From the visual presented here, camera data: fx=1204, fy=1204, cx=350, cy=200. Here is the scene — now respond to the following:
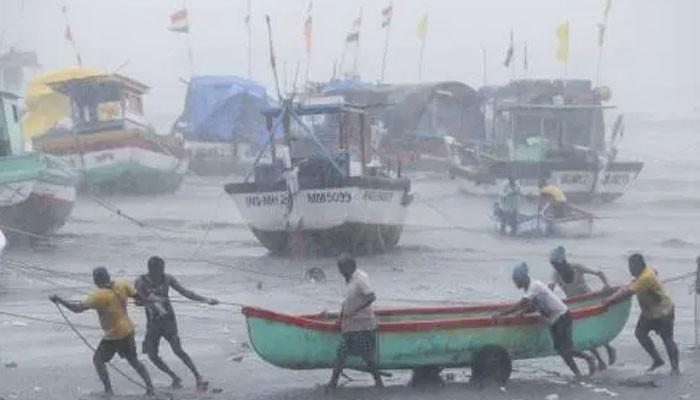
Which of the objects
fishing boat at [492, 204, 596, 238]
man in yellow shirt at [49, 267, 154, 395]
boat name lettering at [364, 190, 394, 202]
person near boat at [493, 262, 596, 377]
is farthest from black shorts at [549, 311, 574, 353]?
fishing boat at [492, 204, 596, 238]

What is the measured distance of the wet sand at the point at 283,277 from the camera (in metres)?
9.93

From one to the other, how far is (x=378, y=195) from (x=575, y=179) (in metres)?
10.4

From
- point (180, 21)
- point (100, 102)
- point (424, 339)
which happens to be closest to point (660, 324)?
point (424, 339)

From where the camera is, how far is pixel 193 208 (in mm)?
29625

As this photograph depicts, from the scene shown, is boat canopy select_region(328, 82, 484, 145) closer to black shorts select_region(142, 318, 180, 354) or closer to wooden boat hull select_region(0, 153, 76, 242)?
wooden boat hull select_region(0, 153, 76, 242)

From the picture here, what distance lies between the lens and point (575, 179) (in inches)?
1111

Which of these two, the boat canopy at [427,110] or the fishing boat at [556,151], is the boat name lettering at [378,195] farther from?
the boat canopy at [427,110]

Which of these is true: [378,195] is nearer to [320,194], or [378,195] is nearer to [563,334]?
[320,194]

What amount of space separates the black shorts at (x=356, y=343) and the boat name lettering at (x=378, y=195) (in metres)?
9.40

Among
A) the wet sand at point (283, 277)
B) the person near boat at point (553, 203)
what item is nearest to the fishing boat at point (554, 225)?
the person near boat at point (553, 203)

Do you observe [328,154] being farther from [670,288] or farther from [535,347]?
[535,347]

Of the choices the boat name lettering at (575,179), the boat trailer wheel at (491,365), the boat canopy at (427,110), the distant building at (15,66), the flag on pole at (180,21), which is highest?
the flag on pole at (180,21)

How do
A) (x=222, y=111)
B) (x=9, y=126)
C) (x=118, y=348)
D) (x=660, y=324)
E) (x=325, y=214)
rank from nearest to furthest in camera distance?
1. (x=118, y=348)
2. (x=660, y=324)
3. (x=325, y=214)
4. (x=9, y=126)
5. (x=222, y=111)

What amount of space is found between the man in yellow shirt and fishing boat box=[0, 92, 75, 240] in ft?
34.4
